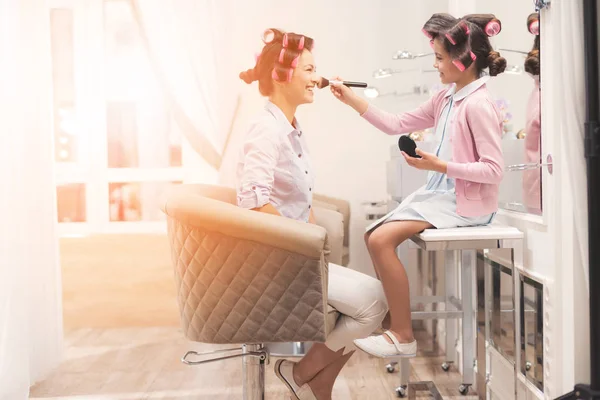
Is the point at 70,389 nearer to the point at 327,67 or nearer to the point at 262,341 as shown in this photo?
the point at 262,341

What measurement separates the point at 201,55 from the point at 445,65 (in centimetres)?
233

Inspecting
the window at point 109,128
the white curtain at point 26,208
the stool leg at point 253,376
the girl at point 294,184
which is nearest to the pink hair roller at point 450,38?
the girl at point 294,184

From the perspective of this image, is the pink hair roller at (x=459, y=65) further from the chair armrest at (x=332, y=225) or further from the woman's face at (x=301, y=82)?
the chair armrest at (x=332, y=225)

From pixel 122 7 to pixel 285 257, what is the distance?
3.28 m

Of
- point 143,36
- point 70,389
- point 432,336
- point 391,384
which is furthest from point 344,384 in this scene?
point 143,36

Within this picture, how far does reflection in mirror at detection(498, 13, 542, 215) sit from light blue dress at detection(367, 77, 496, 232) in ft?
0.55

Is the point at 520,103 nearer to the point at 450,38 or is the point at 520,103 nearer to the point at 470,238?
the point at 450,38

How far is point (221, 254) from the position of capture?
5.47ft

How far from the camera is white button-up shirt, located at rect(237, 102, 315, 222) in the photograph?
1861mm

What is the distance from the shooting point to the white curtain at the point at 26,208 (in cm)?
238

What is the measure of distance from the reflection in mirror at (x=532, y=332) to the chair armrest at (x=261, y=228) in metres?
0.82

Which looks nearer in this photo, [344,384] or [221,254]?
[221,254]

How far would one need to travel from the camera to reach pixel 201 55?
4055mm

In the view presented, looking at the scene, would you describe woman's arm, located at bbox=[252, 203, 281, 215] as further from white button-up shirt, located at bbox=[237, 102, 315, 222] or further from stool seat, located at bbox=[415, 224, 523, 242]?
stool seat, located at bbox=[415, 224, 523, 242]
